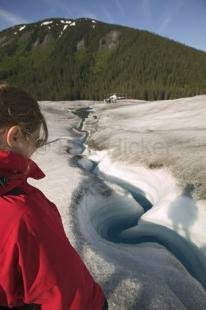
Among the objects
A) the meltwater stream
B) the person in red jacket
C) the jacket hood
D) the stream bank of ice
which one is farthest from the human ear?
the meltwater stream

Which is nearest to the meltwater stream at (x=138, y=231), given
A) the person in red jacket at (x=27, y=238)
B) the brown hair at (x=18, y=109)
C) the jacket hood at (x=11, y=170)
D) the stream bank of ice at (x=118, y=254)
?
the stream bank of ice at (x=118, y=254)

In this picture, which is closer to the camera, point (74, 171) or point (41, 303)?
point (41, 303)

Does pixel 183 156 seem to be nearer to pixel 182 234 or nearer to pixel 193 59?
pixel 182 234

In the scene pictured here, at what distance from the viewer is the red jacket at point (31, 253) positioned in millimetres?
2939

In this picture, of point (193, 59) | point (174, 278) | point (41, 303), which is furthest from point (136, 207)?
point (193, 59)

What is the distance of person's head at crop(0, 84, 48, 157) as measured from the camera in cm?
318

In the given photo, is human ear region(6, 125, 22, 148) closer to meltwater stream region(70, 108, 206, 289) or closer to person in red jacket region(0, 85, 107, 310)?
person in red jacket region(0, 85, 107, 310)

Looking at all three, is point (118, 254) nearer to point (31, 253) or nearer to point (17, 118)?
point (31, 253)

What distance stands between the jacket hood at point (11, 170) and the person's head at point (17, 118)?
0.12 metres

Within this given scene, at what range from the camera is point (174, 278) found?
9734 mm

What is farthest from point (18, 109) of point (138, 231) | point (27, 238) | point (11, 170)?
point (138, 231)

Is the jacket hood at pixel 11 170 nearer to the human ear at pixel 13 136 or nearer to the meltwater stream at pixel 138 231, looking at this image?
the human ear at pixel 13 136

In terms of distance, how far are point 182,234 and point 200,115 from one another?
1014 inches

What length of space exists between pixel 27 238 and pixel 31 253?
0.45ft
